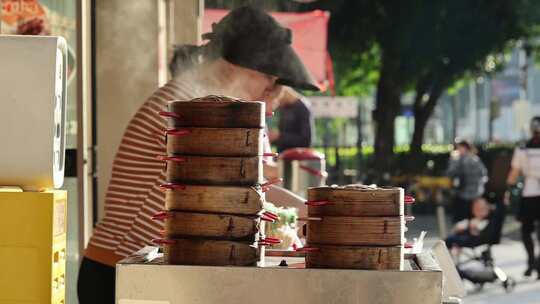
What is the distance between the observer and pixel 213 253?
111 inches

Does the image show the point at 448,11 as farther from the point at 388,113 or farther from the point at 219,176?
the point at 219,176

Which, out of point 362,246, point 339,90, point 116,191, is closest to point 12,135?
point 362,246

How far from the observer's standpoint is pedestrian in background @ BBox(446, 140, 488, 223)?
17281 millimetres

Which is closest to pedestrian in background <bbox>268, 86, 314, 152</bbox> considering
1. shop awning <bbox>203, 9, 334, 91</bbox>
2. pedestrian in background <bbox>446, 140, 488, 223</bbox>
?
shop awning <bbox>203, 9, 334, 91</bbox>

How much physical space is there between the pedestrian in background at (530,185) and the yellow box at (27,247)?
11.9 metres

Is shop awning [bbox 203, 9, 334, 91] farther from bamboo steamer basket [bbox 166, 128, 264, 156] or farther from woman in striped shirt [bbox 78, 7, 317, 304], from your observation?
bamboo steamer basket [bbox 166, 128, 264, 156]

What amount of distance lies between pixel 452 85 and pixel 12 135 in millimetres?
25318

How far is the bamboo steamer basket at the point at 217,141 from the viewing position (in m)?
2.87

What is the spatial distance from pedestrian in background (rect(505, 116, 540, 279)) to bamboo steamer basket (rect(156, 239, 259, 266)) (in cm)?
1178

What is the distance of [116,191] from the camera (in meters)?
4.11

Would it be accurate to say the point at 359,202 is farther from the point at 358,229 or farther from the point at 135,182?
the point at 135,182

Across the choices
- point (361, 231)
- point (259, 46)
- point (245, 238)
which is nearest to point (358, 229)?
point (361, 231)

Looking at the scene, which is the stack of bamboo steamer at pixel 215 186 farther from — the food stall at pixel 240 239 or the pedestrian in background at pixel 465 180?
the pedestrian in background at pixel 465 180

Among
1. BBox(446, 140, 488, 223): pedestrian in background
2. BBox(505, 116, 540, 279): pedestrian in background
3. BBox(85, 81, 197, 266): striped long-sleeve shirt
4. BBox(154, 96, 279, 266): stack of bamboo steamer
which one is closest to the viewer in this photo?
BBox(154, 96, 279, 266): stack of bamboo steamer
